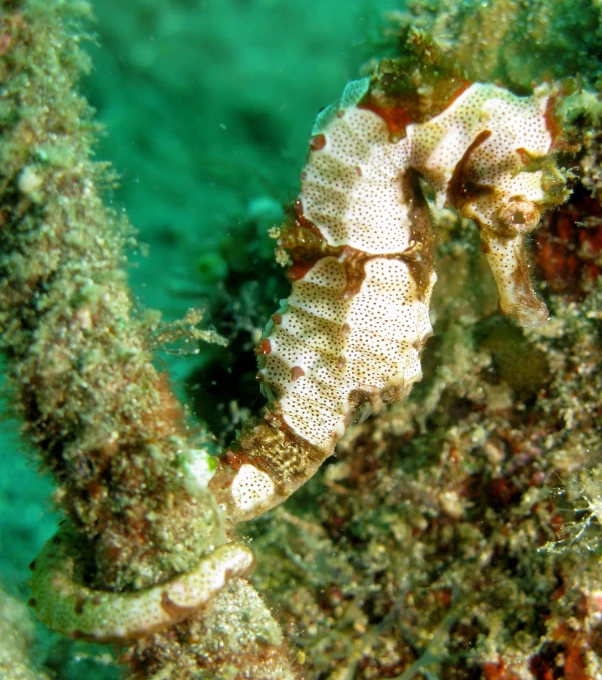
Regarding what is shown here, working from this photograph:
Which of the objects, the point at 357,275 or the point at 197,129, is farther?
the point at 197,129

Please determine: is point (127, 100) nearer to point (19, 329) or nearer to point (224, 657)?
point (19, 329)

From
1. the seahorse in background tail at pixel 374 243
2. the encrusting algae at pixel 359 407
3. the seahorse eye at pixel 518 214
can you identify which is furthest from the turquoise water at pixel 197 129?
the seahorse eye at pixel 518 214

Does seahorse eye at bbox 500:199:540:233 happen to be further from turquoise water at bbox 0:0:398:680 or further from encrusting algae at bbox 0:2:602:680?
turquoise water at bbox 0:0:398:680

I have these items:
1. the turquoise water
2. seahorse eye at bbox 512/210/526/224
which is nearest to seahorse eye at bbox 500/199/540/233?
seahorse eye at bbox 512/210/526/224

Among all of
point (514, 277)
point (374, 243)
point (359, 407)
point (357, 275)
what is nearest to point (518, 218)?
point (514, 277)

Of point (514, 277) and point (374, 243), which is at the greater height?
point (374, 243)

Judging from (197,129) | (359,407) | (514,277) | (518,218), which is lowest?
(359,407)

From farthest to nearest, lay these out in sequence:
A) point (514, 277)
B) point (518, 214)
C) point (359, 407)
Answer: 1. point (359, 407)
2. point (514, 277)
3. point (518, 214)

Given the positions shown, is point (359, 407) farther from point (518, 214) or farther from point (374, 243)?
point (518, 214)
